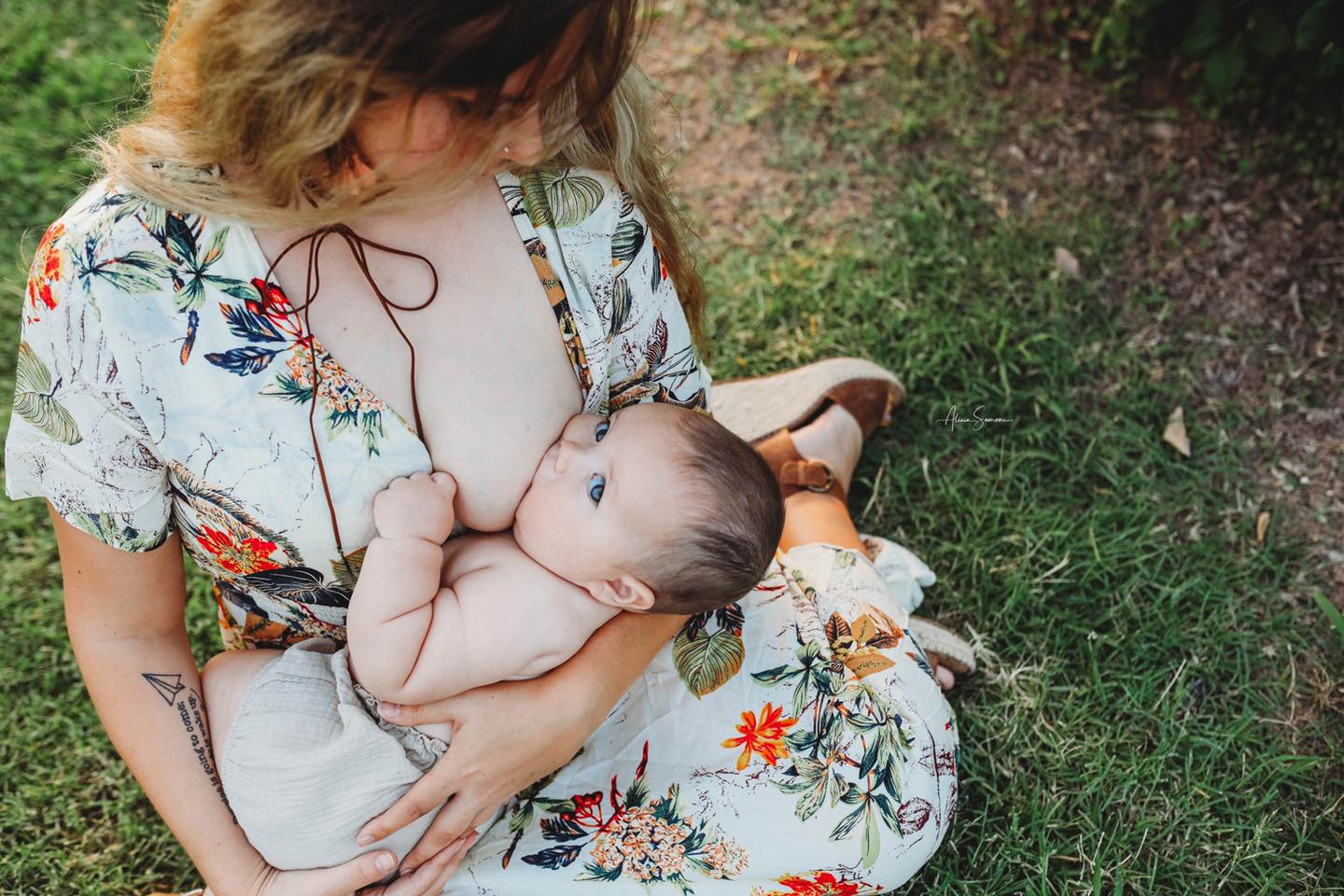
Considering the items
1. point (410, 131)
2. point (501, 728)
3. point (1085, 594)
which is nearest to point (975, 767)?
point (1085, 594)

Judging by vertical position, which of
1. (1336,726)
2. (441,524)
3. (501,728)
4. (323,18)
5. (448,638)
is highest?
(323,18)

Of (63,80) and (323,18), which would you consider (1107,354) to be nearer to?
(323,18)

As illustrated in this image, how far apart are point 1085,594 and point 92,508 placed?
2.37 m

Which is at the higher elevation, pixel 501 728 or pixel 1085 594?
pixel 501 728

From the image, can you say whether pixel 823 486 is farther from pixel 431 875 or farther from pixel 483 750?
pixel 431 875

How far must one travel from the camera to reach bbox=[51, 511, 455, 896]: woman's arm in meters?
1.79

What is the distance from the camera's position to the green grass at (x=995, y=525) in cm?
242

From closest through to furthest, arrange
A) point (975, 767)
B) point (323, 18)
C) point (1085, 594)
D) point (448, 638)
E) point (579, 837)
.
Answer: point (323, 18)
point (448, 638)
point (579, 837)
point (975, 767)
point (1085, 594)

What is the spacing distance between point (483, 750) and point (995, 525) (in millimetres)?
1675

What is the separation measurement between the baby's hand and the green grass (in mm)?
1386

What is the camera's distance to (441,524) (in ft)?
5.49

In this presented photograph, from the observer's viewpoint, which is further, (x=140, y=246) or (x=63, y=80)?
(x=63, y=80)

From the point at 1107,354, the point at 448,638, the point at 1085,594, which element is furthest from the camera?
the point at 1107,354

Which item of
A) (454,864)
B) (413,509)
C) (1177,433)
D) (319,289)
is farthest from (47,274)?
(1177,433)
